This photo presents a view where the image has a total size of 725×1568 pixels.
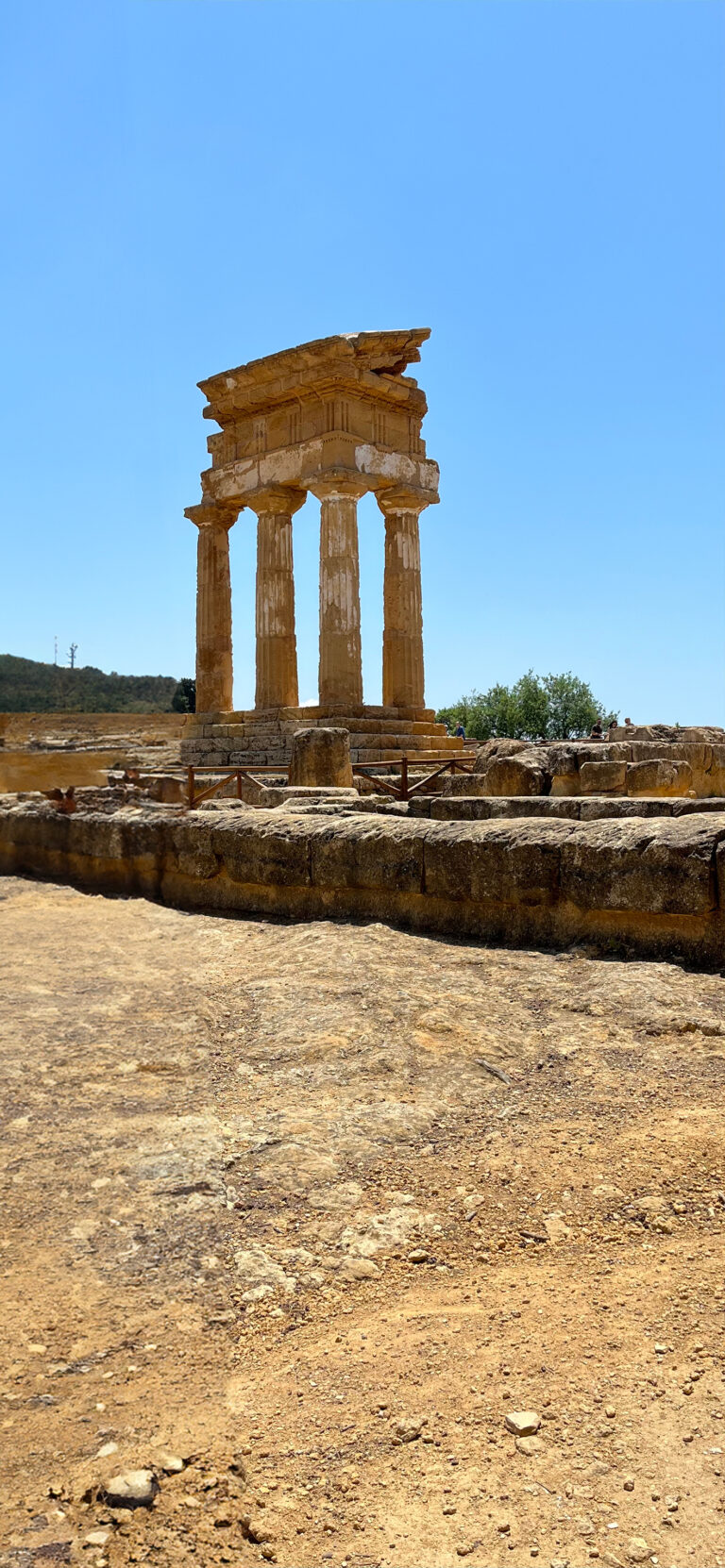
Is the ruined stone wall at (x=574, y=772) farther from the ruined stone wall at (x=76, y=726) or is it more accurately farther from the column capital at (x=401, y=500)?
the ruined stone wall at (x=76, y=726)

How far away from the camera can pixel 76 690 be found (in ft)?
225

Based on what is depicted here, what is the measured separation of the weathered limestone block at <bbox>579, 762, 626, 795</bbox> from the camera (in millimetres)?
9773

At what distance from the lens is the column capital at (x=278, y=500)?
59.0 ft

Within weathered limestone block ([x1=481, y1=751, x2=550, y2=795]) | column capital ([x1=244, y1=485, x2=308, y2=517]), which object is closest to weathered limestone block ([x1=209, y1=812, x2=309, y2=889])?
weathered limestone block ([x1=481, y1=751, x2=550, y2=795])

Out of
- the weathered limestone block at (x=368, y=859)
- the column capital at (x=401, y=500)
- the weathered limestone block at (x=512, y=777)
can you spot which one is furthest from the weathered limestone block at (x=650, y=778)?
the column capital at (x=401, y=500)

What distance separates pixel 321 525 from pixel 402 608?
7.63ft

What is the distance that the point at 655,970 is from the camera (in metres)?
3.96

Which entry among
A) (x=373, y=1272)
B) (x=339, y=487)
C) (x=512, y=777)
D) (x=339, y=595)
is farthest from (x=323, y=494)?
(x=373, y=1272)

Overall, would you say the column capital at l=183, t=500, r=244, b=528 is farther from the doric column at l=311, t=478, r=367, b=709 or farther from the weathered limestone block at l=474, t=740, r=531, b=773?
the weathered limestone block at l=474, t=740, r=531, b=773

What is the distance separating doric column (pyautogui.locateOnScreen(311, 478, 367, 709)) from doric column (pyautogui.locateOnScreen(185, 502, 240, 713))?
10.3 feet

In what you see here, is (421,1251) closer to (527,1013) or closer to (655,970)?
(527,1013)

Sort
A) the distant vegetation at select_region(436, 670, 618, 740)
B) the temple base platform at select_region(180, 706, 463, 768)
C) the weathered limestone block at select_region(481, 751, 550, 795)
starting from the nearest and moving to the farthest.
A: the weathered limestone block at select_region(481, 751, 550, 795)
the temple base platform at select_region(180, 706, 463, 768)
the distant vegetation at select_region(436, 670, 618, 740)

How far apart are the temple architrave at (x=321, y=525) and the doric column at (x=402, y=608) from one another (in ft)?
0.08

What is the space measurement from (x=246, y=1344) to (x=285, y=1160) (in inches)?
29.1
